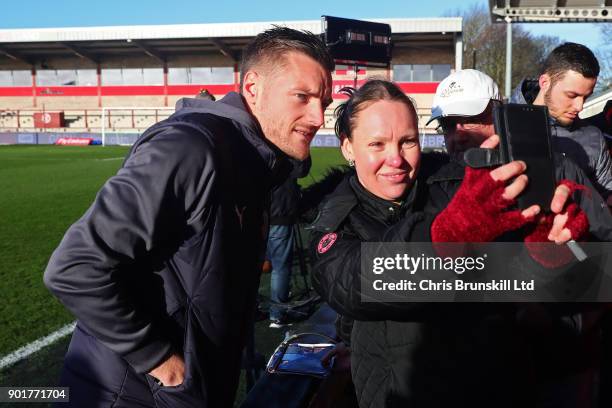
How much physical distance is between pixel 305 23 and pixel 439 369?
101 ft

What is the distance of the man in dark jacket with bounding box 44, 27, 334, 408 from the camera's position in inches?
49.1

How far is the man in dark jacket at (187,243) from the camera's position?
1247mm

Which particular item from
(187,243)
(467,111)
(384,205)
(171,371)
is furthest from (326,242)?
(467,111)

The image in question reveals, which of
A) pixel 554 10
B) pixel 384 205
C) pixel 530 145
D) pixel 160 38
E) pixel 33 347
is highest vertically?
pixel 160 38

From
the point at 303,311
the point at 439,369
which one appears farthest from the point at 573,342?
the point at 303,311

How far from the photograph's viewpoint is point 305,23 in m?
30.0

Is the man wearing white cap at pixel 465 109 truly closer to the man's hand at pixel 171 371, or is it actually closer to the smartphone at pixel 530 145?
the smartphone at pixel 530 145

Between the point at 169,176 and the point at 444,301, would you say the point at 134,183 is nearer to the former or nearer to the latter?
the point at 169,176

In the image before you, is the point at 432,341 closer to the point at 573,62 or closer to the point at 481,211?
the point at 481,211

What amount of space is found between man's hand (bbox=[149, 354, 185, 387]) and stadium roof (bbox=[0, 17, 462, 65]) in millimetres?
28634

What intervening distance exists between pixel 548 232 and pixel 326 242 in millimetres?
566

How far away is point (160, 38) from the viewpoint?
1231 inches

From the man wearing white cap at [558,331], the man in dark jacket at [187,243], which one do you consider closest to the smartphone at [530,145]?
the man wearing white cap at [558,331]

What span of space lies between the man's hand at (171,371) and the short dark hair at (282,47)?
0.82 meters
